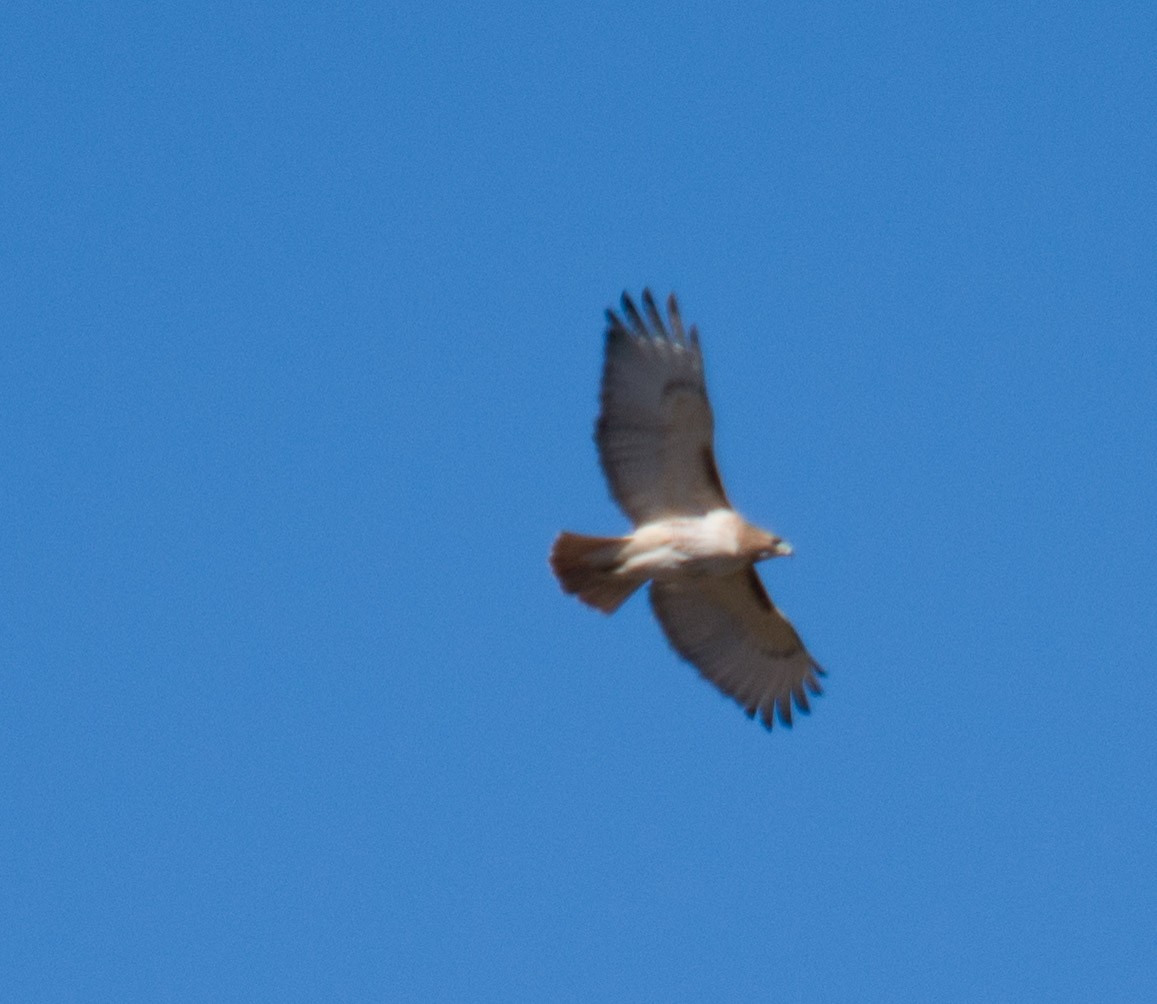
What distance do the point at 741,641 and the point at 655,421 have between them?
95.3 inches

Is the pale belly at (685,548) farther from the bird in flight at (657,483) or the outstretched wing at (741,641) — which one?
the outstretched wing at (741,641)

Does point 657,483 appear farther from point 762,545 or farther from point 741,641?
point 741,641

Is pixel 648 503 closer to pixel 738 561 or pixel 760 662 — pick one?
pixel 738 561

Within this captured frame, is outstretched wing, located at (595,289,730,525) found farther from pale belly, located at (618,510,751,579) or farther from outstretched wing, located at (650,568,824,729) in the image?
outstretched wing, located at (650,568,824,729)

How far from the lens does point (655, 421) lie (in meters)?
16.2

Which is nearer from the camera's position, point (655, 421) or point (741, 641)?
point (655, 421)

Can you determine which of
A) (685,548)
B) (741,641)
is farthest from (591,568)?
(741,641)

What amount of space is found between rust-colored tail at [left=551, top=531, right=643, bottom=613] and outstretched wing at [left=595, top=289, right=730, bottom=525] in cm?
41

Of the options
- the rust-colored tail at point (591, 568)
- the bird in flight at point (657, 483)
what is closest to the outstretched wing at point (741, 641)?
the bird in flight at point (657, 483)

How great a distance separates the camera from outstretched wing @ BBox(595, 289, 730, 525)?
16047 mm

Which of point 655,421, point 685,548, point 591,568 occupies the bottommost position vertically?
point 591,568

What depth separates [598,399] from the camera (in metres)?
16.2

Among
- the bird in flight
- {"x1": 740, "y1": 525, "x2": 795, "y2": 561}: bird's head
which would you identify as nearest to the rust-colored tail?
the bird in flight

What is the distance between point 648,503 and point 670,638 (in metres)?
1.65
